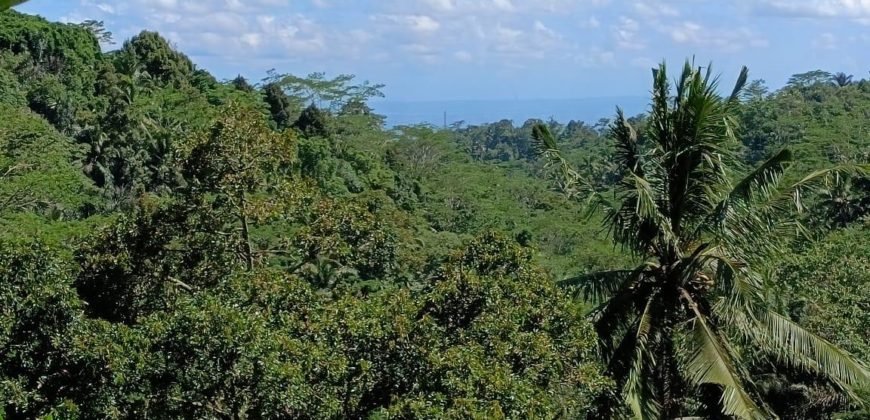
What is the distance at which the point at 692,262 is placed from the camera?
7379 mm

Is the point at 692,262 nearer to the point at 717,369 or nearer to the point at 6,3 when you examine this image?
the point at 717,369

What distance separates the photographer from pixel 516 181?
54156 mm

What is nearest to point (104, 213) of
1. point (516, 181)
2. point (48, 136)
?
point (48, 136)

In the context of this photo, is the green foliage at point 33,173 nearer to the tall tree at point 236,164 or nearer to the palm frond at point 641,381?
the tall tree at point 236,164

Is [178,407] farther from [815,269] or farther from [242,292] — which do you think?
[815,269]

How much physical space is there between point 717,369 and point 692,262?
0.91 meters

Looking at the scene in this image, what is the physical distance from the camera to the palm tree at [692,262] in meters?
7.29

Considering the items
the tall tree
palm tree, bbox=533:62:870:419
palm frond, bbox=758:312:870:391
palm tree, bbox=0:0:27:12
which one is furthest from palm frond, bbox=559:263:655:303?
palm tree, bbox=0:0:27:12

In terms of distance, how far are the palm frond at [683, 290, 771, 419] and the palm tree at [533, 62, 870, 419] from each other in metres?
0.01

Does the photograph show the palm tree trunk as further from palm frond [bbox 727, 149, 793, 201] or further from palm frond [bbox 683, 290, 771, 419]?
palm frond [bbox 727, 149, 793, 201]

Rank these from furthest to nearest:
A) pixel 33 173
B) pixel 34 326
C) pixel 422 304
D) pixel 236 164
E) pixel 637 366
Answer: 1. pixel 33 173
2. pixel 236 164
3. pixel 637 366
4. pixel 34 326
5. pixel 422 304

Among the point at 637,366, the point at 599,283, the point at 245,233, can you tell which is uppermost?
the point at 245,233

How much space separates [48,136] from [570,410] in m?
20.7

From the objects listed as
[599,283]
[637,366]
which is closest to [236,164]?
[599,283]
